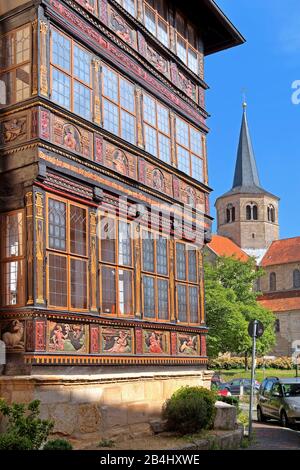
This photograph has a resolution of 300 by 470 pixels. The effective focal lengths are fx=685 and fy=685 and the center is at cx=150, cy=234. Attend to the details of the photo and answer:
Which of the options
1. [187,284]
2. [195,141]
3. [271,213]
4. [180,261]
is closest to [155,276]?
[180,261]

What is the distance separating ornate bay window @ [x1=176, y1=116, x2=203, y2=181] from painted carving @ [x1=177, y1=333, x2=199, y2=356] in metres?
4.26

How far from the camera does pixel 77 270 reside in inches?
508

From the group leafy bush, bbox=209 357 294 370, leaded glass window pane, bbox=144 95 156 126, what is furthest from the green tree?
leaded glass window pane, bbox=144 95 156 126

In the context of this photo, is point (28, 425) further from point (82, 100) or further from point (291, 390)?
point (291, 390)

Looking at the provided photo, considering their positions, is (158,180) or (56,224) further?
(158,180)

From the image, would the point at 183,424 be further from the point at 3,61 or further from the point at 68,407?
the point at 3,61

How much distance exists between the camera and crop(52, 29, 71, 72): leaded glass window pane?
42.2 feet

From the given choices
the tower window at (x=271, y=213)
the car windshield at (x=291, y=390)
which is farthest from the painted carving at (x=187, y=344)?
the tower window at (x=271, y=213)

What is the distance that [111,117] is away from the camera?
14.5 meters

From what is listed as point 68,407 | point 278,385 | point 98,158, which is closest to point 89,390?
point 68,407

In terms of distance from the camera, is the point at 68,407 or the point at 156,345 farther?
the point at 156,345

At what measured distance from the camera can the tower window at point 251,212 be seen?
9738cm

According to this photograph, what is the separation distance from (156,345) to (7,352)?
4.47 m

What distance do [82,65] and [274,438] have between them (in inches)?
401
